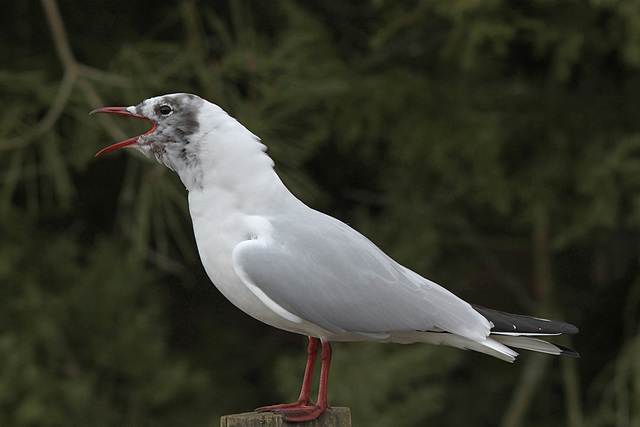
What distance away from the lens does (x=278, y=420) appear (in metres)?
1.90

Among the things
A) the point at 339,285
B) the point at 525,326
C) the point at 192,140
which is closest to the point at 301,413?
the point at 339,285

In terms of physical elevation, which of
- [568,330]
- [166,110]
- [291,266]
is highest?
[166,110]

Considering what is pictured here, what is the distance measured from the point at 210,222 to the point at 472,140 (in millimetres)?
2670

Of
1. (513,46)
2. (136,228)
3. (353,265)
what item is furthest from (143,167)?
(353,265)

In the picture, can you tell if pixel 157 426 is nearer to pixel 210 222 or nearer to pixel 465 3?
pixel 465 3

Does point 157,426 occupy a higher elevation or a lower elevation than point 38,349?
lower

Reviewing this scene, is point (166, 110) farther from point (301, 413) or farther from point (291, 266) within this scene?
point (301, 413)

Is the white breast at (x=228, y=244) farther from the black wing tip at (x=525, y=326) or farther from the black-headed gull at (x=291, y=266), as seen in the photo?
the black wing tip at (x=525, y=326)

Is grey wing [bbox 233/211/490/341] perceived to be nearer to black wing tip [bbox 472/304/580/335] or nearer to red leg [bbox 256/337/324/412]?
black wing tip [bbox 472/304/580/335]

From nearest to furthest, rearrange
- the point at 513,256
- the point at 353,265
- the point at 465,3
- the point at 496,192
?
1. the point at 353,265
2. the point at 465,3
3. the point at 496,192
4. the point at 513,256

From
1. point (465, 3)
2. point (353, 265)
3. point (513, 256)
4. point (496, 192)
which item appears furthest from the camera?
point (513, 256)

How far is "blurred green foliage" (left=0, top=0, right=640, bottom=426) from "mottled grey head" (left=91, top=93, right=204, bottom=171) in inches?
72.1

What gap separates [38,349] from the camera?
14.5 ft

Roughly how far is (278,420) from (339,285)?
0.32 meters
